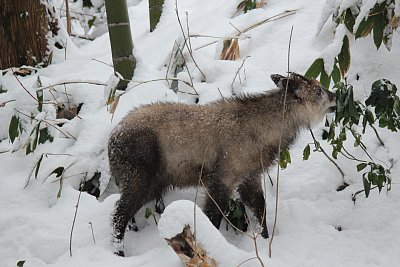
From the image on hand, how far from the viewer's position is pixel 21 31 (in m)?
5.80

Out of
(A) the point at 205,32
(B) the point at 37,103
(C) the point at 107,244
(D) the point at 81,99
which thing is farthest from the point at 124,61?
(C) the point at 107,244

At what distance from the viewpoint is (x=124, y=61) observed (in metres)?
5.12

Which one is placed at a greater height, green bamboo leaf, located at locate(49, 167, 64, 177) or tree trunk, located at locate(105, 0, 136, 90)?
tree trunk, located at locate(105, 0, 136, 90)

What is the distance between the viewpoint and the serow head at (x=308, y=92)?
391 cm

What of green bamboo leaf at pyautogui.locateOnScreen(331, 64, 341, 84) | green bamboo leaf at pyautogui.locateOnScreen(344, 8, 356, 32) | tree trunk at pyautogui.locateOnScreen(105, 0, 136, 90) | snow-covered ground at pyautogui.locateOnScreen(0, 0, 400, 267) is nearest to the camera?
snow-covered ground at pyautogui.locateOnScreen(0, 0, 400, 267)

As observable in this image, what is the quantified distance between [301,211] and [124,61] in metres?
2.26

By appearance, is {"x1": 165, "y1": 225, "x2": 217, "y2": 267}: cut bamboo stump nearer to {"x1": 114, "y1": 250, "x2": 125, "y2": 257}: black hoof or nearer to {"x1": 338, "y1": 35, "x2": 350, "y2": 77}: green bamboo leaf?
{"x1": 114, "y1": 250, "x2": 125, "y2": 257}: black hoof

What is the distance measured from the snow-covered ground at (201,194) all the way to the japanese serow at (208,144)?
0.86 feet

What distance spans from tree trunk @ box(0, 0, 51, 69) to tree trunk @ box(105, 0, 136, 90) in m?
1.26

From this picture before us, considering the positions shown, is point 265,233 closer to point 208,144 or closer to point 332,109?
point 208,144

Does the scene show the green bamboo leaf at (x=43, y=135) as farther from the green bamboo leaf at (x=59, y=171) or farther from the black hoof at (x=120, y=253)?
the black hoof at (x=120, y=253)

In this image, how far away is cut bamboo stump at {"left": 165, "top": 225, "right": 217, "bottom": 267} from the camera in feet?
10.2

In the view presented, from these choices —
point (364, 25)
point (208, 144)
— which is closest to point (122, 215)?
point (208, 144)

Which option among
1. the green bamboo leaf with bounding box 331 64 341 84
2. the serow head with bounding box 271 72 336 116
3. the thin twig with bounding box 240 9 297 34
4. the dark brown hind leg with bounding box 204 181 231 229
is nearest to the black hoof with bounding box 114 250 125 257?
the dark brown hind leg with bounding box 204 181 231 229
